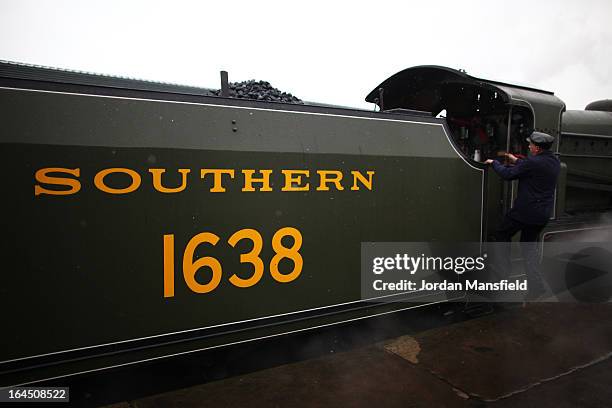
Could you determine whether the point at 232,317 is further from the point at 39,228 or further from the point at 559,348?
the point at 559,348

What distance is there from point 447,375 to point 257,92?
2277mm

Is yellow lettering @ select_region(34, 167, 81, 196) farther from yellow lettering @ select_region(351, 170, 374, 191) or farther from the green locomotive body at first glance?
yellow lettering @ select_region(351, 170, 374, 191)

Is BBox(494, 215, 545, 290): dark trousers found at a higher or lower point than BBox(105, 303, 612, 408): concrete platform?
higher

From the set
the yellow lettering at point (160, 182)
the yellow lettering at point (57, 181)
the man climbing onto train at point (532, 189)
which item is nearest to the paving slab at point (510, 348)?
the man climbing onto train at point (532, 189)

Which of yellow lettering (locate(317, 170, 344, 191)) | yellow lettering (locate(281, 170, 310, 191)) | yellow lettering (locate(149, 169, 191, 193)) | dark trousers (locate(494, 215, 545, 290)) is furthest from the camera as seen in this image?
dark trousers (locate(494, 215, 545, 290))

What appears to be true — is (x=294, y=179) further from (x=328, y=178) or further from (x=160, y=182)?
(x=160, y=182)

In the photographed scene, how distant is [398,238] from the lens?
295cm

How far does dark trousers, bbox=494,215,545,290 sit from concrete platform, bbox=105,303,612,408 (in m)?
0.45

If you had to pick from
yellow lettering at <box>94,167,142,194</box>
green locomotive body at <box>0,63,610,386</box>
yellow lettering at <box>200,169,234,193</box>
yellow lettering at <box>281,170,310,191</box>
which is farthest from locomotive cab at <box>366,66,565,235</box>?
yellow lettering at <box>94,167,142,194</box>

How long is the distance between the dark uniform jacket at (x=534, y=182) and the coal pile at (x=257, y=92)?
5.95 ft

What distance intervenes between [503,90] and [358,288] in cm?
214

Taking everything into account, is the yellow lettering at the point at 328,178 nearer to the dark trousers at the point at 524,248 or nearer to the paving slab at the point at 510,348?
the paving slab at the point at 510,348

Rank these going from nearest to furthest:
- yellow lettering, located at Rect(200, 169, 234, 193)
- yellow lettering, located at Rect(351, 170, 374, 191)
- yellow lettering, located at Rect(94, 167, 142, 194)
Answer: yellow lettering, located at Rect(94, 167, 142, 194), yellow lettering, located at Rect(200, 169, 234, 193), yellow lettering, located at Rect(351, 170, 374, 191)

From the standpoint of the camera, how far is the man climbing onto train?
3291mm
